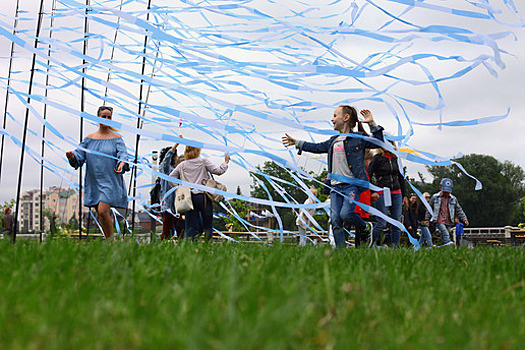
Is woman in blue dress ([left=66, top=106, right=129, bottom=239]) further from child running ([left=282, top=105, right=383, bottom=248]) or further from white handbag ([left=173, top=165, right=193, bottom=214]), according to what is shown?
child running ([left=282, top=105, right=383, bottom=248])

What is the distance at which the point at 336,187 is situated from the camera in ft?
19.6

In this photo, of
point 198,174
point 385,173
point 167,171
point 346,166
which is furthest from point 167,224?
point 346,166

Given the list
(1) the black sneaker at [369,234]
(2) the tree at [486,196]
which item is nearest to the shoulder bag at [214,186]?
(1) the black sneaker at [369,234]

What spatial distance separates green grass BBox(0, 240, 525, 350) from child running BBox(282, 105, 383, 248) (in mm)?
2828

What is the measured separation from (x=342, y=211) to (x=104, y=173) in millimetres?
2836

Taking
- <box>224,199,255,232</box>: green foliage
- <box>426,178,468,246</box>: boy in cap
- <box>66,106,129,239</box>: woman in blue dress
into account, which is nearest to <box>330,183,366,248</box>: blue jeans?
<box>66,106,129,239</box>: woman in blue dress

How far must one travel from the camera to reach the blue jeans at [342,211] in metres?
5.79

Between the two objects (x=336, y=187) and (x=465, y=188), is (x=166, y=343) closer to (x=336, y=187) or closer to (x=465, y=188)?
(x=336, y=187)

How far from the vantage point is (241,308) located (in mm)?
1827

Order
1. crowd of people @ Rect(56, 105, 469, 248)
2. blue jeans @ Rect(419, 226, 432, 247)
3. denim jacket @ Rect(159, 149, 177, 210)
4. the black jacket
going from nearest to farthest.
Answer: crowd of people @ Rect(56, 105, 469, 248)
the black jacket
denim jacket @ Rect(159, 149, 177, 210)
blue jeans @ Rect(419, 226, 432, 247)

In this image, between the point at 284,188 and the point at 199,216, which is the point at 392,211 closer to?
the point at 199,216

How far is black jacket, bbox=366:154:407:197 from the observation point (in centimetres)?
748

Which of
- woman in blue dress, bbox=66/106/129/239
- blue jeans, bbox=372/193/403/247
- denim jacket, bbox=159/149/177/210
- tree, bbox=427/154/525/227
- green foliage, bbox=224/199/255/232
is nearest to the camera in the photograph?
woman in blue dress, bbox=66/106/129/239

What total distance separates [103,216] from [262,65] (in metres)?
3.02
